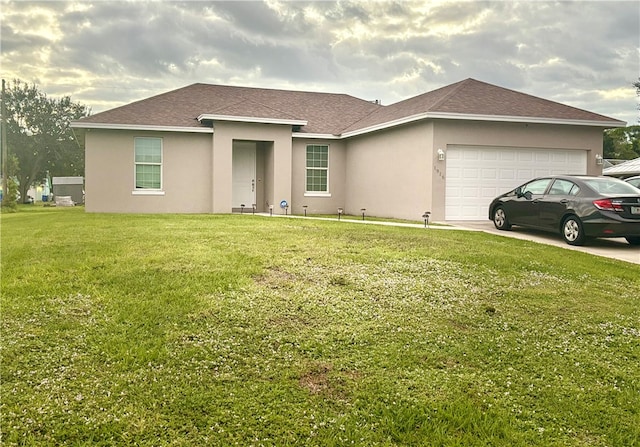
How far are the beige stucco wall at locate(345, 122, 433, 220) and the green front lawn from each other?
8040 mm

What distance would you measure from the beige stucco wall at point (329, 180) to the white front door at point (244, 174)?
5.65 feet

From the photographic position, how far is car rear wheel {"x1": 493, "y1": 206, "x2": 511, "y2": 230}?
41.7 ft

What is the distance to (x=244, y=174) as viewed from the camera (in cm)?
2003

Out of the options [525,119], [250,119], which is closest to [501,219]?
[525,119]

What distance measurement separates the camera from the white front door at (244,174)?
781 inches

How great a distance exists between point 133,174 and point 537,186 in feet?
43.5

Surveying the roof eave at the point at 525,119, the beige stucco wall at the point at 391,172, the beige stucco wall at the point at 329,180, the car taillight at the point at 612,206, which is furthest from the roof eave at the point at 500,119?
the car taillight at the point at 612,206

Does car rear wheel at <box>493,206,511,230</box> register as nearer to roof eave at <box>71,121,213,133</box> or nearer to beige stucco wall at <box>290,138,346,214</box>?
beige stucco wall at <box>290,138,346,214</box>

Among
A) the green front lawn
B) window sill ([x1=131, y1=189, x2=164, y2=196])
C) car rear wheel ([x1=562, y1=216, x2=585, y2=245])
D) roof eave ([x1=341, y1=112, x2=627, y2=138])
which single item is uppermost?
roof eave ([x1=341, y1=112, x2=627, y2=138])

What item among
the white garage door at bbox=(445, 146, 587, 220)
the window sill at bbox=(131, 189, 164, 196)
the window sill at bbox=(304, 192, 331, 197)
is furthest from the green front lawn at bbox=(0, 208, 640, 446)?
the window sill at bbox=(304, 192, 331, 197)

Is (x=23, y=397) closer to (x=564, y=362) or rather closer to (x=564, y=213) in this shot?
(x=564, y=362)

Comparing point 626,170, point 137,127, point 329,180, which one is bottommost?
point 329,180

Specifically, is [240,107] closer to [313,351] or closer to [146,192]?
[146,192]

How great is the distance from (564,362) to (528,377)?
1.63 feet
